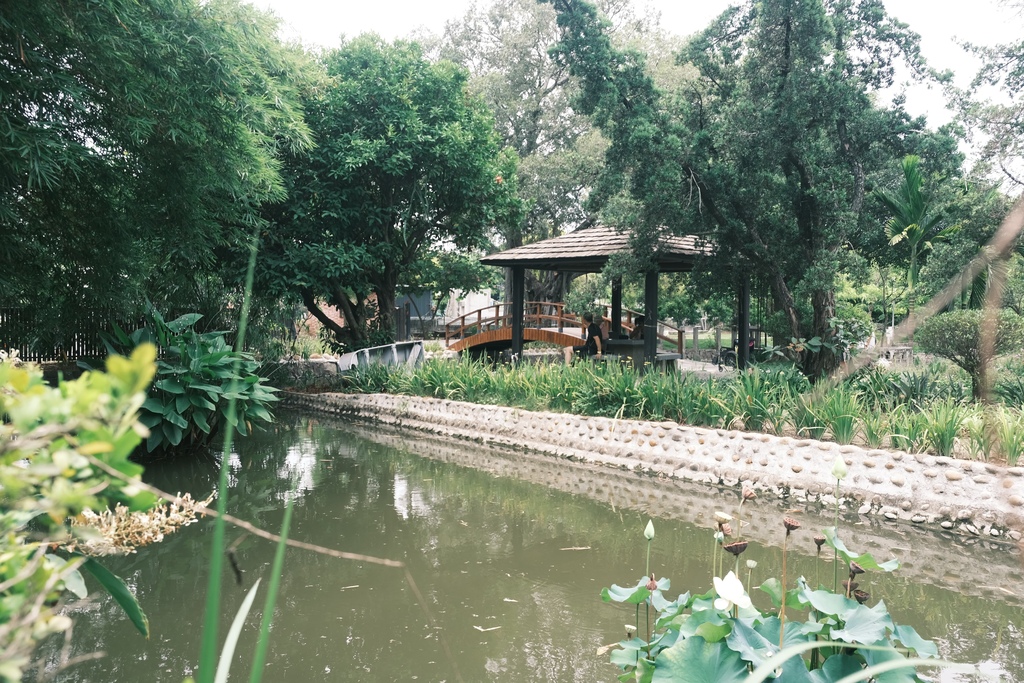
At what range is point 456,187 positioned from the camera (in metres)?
13.9

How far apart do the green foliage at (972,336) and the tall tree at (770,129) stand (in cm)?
151

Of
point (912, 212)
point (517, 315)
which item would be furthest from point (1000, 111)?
point (517, 315)

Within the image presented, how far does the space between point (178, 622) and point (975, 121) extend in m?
12.9

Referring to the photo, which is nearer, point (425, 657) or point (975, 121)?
point (425, 657)

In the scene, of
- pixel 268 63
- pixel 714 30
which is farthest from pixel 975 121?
pixel 268 63

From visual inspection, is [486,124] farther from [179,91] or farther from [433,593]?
[433,593]

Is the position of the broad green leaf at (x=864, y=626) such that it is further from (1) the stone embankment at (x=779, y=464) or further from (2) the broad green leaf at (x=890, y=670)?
(1) the stone embankment at (x=779, y=464)

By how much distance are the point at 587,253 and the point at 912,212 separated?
5596 millimetres

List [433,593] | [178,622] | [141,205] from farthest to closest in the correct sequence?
[141,205], [433,593], [178,622]

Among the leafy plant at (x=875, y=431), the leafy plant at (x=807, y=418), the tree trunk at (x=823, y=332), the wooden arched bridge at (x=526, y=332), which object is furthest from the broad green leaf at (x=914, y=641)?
the wooden arched bridge at (x=526, y=332)

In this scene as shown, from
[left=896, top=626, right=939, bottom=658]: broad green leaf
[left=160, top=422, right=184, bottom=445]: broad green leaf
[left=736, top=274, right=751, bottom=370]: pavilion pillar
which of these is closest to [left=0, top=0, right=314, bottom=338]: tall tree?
[left=160, top=422, right=184, bottom=445]: broad green leaf

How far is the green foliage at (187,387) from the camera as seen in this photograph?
787 centimetres

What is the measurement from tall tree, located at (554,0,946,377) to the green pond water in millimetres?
4199

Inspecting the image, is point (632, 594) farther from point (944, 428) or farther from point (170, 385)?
point (170, 385)
